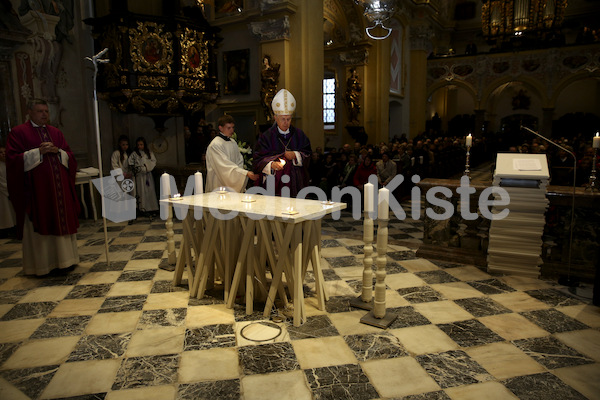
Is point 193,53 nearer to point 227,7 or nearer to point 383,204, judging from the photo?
point 227,7

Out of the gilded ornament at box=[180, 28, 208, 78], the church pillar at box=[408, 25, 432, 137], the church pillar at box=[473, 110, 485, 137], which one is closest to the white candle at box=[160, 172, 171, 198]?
the gilded ornament at box=[180, 28, 208, 78]

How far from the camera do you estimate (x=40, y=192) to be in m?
4.76

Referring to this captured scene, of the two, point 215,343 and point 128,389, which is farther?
point 215,343

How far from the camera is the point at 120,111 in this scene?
26.9ft

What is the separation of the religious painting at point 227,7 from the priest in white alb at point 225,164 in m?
7.52

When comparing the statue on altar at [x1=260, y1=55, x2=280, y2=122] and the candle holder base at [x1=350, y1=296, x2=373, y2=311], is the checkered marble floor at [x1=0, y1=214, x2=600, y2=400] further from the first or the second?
the statue on altar at [x1=260, y1=55, x2=280, y2=122]

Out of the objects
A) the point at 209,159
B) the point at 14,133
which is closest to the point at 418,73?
the point at 209,159

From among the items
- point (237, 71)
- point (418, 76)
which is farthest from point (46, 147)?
point (418, 76)

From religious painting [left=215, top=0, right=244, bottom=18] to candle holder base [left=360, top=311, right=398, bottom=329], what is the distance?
33.2 ft

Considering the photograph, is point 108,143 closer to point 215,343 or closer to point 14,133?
point 14,133

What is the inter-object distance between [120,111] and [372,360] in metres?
7.16

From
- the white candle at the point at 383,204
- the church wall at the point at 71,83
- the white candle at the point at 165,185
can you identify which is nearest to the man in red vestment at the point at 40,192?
the white candle at the point at 165,185

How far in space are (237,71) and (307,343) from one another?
9907mm

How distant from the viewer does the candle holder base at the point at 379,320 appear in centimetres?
355
